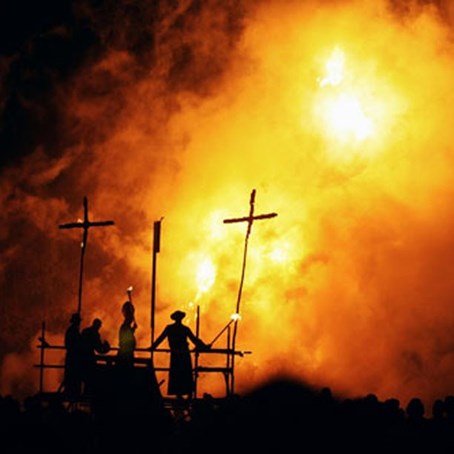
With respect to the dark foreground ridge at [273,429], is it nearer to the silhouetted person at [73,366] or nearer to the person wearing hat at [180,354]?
the person wearing hat at [180,354]

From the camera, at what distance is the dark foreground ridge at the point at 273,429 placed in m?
14.8

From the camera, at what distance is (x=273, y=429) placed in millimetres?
15648

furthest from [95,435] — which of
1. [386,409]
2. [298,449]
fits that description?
[386,409]

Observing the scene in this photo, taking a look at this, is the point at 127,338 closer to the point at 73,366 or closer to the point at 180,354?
the point at 180,354

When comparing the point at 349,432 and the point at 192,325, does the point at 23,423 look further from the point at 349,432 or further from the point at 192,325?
the point at 192,325

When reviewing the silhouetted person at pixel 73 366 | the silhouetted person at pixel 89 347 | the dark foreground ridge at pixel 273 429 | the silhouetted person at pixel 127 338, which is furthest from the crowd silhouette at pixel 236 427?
the silhouetted person at pixel 73 366

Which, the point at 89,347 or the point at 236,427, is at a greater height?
the point at 89,347

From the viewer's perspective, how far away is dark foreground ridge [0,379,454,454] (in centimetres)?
1480

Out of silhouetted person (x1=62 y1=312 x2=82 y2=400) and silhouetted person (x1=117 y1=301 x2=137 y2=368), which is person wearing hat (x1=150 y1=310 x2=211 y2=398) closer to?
silhouetted person (x1=117 y1=301 x2=137 y2=368)

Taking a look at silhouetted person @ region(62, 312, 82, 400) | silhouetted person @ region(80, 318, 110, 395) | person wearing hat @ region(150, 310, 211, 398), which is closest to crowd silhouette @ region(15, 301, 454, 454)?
person wearing hat @ region(150, 310, 211, 398)

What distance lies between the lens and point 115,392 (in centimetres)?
2019

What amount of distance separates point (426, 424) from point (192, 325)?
30727 millimetres

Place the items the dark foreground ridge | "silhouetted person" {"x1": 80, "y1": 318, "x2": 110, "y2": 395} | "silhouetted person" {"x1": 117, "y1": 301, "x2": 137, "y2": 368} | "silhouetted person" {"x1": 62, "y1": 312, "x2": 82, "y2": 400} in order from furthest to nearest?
1. "silhouetted person" {"x1": 62, "y1": 312, "x2": 82, "y2": 400}
2. "silhouetted person" {"x1": 80, "y1": 318, "x2": 110, "y2": 395}
3. "silhouetted person" {"x1": 117, "y1": 301, "x2": 137, "y2": 368}
4. the dark foreground ridge

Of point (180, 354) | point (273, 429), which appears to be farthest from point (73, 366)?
point (273, 429)
